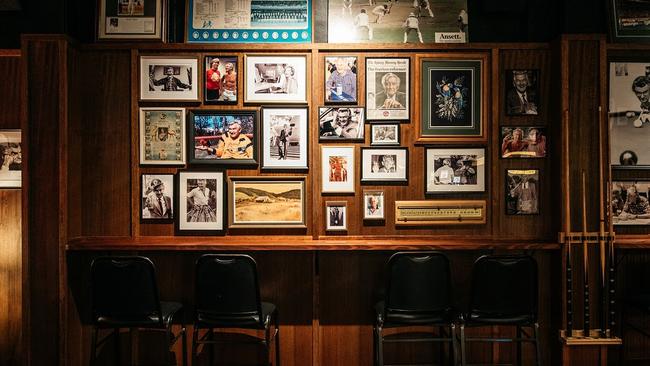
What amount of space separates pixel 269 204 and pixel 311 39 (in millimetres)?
1414

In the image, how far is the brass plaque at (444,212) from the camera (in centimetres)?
376

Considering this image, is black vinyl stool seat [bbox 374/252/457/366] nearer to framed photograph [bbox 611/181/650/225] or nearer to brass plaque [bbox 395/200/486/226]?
brass plaque [bbox 395/200/486/226]

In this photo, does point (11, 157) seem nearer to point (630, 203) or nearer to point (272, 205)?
point (272, 205)

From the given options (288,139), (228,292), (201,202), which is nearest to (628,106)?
(288,139)

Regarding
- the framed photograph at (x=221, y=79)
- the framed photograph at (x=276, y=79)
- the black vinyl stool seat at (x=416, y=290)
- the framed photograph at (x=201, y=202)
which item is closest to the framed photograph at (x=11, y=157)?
the framed photograph at (x=201, y=202)

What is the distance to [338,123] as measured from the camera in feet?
12.4

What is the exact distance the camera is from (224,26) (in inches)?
150

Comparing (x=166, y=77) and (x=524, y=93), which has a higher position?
(x=166, y=77)

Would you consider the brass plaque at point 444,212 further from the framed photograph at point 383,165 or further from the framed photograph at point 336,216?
the framed photograph at point 336,216

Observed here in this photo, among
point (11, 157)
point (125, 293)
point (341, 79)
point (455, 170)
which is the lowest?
point (125, 293)

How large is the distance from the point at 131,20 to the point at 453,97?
2761 millimetres

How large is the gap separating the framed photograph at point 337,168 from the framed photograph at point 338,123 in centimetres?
9

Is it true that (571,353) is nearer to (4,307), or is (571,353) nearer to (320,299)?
(320,299)

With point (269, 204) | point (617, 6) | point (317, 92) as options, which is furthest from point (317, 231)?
point (617, 6)
